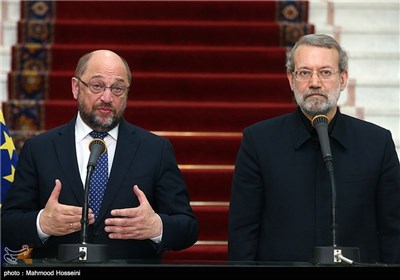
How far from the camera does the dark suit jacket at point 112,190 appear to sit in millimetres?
3602

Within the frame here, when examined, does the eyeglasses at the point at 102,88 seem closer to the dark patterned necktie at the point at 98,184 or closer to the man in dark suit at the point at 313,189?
the dark patterned necktie at the point at 98,184

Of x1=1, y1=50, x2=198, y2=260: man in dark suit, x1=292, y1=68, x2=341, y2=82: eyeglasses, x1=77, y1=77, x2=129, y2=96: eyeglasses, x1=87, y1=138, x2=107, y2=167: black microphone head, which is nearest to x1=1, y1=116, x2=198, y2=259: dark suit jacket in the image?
x1=1, y1=50, x2=198, y2=260: man in dark suit

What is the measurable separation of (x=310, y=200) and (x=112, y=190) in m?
0.72

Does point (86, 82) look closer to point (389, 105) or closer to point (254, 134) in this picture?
point (254, 134)

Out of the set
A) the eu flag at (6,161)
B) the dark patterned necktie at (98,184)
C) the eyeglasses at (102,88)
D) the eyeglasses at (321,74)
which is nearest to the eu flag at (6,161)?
the eu flag at (6,161)

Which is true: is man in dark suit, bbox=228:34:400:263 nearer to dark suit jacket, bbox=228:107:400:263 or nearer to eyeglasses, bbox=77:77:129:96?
dark suit jacket, bbox=228:107:400:263

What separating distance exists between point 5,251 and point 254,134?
1.28 meters

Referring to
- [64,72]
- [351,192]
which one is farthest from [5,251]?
[64,72]

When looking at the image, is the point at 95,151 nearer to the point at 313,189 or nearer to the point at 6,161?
the point at 313,189

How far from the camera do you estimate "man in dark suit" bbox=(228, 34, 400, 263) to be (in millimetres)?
3518

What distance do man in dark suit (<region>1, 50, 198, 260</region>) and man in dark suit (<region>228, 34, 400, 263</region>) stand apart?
0.26 m

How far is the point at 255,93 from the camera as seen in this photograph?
22.0ft

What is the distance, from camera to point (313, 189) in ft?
11.7

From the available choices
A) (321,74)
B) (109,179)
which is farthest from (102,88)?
(321,74)
